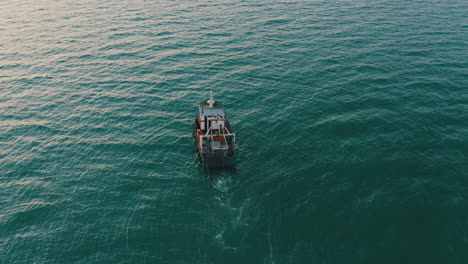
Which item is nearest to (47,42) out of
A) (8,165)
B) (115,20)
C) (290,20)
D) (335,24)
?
(115,20)

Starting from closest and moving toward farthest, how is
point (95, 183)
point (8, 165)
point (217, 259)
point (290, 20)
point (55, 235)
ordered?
point (217, 259)
point (55, 235)
point (95, 183)
point (8, 165)
point (290, 20)

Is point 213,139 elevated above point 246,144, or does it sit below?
above

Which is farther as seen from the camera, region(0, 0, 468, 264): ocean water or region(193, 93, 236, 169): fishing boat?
region(193, 93, 236, 169): fishing boat

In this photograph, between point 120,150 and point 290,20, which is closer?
point 120,150

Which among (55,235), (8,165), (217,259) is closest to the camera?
(217,259)

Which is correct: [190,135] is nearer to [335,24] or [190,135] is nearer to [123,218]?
[123,218]
